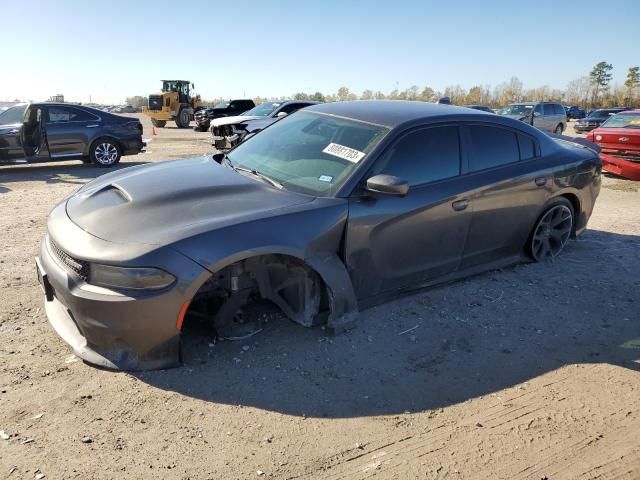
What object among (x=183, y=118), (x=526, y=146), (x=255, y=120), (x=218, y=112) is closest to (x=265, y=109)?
(x=255, y=120)

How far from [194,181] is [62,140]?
8516mm

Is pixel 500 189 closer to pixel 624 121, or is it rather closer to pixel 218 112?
pixel 624 121

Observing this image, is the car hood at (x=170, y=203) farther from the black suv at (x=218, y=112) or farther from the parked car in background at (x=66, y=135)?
the black suv at (x=218, y=112)

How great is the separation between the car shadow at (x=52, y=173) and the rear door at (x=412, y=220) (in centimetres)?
742

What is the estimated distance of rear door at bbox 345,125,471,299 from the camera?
3.33 meters

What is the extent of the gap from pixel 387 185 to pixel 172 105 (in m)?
28.8

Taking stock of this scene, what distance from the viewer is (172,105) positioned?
95.6 feet

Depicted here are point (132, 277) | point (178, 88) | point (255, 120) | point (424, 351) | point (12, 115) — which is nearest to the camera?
point (132, 277)

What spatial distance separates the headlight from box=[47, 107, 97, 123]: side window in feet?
30.5

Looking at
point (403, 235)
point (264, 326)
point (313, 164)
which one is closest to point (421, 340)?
point (403, 235)

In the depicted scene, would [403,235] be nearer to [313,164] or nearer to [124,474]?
[313,164]

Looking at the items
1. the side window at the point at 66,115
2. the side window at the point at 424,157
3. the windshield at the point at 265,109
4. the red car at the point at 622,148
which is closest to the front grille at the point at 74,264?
the side window at the point at 424,157

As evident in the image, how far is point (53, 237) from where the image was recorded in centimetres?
300

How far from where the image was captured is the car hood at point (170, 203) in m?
2.80
